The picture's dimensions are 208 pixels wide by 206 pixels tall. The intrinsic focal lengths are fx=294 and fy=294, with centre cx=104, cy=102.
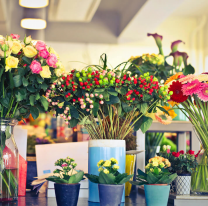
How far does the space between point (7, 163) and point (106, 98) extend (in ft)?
1.15

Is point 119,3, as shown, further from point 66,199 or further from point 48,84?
point 66,199

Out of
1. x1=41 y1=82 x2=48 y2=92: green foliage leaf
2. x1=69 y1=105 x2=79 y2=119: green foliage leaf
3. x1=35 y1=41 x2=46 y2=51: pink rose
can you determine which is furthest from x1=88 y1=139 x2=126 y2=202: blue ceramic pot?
x1=35 y1=41 x2=46 y2=51: pink rose

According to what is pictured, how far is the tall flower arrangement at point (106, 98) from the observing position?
854 millimetres

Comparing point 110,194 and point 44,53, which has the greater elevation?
point 44,53

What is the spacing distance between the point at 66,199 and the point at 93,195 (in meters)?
0.16

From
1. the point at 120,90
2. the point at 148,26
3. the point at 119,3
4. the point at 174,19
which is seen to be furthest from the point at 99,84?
the point at 174,19

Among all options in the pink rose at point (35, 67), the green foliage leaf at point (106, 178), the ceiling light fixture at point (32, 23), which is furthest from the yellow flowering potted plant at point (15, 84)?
the ceiling light fixture at point (32, 23)

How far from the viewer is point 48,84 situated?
94 cm

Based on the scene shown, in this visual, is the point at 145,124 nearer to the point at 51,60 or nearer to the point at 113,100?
the point at 113,100

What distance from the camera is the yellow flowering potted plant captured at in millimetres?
843

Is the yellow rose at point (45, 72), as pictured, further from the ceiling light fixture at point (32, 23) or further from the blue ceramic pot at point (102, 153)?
the ceiling light fixture at point (32, 23)

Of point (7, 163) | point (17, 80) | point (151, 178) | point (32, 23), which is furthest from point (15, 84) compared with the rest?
point (32, 23)

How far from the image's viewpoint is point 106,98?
86 cm

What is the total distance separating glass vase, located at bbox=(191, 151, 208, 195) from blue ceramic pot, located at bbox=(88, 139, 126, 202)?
0.26 meters
